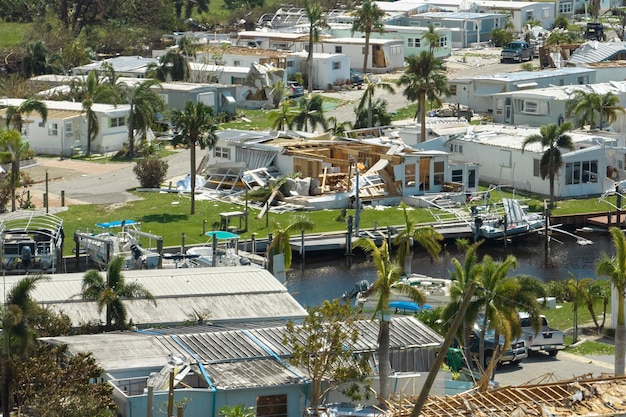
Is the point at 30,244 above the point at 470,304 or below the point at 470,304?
below

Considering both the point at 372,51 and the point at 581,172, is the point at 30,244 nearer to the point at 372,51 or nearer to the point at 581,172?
the point at 581,172

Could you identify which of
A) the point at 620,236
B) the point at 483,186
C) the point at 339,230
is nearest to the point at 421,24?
the point at 483,186

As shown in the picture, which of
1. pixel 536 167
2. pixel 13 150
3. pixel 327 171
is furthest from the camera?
pixel 536 167

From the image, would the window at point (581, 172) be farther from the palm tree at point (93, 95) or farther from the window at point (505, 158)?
the palm tree at point (93, 95)

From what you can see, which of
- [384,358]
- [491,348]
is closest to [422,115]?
[491,348]

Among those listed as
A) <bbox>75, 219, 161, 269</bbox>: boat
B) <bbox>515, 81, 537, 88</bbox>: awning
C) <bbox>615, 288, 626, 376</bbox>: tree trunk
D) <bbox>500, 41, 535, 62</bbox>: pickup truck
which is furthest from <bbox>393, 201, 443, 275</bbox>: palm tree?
<bbox>500, 41, 535, 62</bbox>: pickup truck

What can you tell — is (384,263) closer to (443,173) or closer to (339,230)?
(339,230)
